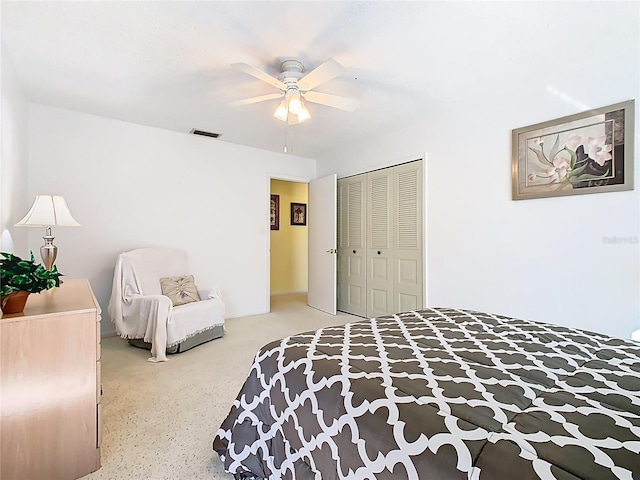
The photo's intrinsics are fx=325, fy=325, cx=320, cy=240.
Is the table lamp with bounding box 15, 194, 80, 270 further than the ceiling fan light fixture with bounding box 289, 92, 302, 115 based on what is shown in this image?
No

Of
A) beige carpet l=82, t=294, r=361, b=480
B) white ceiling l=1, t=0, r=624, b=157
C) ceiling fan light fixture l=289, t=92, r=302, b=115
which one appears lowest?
beige carpet l=82, t=294, r=361, b=480

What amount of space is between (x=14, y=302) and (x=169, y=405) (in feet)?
3.73

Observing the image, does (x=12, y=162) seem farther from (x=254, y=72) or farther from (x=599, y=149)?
(x=599, y=149)

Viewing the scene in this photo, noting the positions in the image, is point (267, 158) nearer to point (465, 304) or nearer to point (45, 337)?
point (465, 304)

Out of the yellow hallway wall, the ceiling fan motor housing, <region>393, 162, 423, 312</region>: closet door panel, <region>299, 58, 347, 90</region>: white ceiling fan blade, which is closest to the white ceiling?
the ceiling fan motor housing

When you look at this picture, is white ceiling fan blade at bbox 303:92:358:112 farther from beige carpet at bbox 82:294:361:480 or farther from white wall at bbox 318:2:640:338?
beige carpet at bbox 82:294:361:480

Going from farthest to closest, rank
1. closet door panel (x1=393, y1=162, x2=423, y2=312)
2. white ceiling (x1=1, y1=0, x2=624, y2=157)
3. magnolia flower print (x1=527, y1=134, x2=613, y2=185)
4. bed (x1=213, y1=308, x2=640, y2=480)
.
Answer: closet door panel (x1=393, y1=162, x2=423, y2=312) < magnolia flower print (x1=527, y1=134, x2=613, y2=185) < white ceiling (x1=1, y1=0, x2=624, y2=157) < bed (x1=213, y1=308, x2=640, y2=480)

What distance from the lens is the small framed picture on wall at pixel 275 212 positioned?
6.34 m

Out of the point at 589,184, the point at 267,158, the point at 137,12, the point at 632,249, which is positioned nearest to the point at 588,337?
the point at 632,249

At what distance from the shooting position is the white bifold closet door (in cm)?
373

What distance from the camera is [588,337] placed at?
1479 millimetres

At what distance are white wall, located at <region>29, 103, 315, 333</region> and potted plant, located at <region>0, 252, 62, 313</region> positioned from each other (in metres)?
2.28

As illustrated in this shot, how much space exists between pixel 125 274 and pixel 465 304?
11.2 ft

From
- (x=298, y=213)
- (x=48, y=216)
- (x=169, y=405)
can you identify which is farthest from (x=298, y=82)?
(x=298, y=213)
